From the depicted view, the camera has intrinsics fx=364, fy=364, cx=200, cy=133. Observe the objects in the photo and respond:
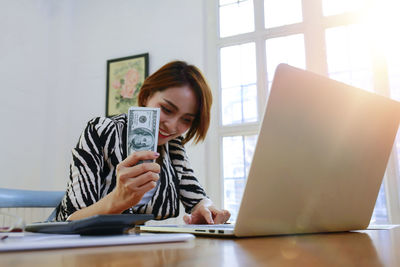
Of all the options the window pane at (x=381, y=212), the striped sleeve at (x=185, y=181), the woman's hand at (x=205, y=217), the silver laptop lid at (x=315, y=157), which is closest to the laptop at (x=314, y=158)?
the silver laptop lid at (x=315, y=157)

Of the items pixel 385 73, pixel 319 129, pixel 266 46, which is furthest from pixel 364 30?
pixel 319 129

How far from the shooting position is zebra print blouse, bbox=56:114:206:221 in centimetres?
108

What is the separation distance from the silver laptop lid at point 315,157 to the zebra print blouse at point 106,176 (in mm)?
683

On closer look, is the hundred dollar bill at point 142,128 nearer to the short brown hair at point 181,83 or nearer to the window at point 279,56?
the short brown hair at point 181,83

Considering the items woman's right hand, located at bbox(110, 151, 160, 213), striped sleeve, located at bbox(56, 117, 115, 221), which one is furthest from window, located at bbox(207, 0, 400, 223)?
woman's right hand, located at bbox(110, 151, 160, 213)

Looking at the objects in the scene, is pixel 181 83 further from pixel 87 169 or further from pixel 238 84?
pixel 238 84

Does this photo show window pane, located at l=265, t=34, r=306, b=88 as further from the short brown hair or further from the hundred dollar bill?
the hundred dollar bill

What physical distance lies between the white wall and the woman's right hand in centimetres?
185

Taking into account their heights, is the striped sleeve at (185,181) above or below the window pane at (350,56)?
below

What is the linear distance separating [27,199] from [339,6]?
2433 millimetres

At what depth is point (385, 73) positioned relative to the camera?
96.8 inches

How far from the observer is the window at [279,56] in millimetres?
2469

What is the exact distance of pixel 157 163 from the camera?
1225 mm

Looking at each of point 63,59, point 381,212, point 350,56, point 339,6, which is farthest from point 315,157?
point 63,59
